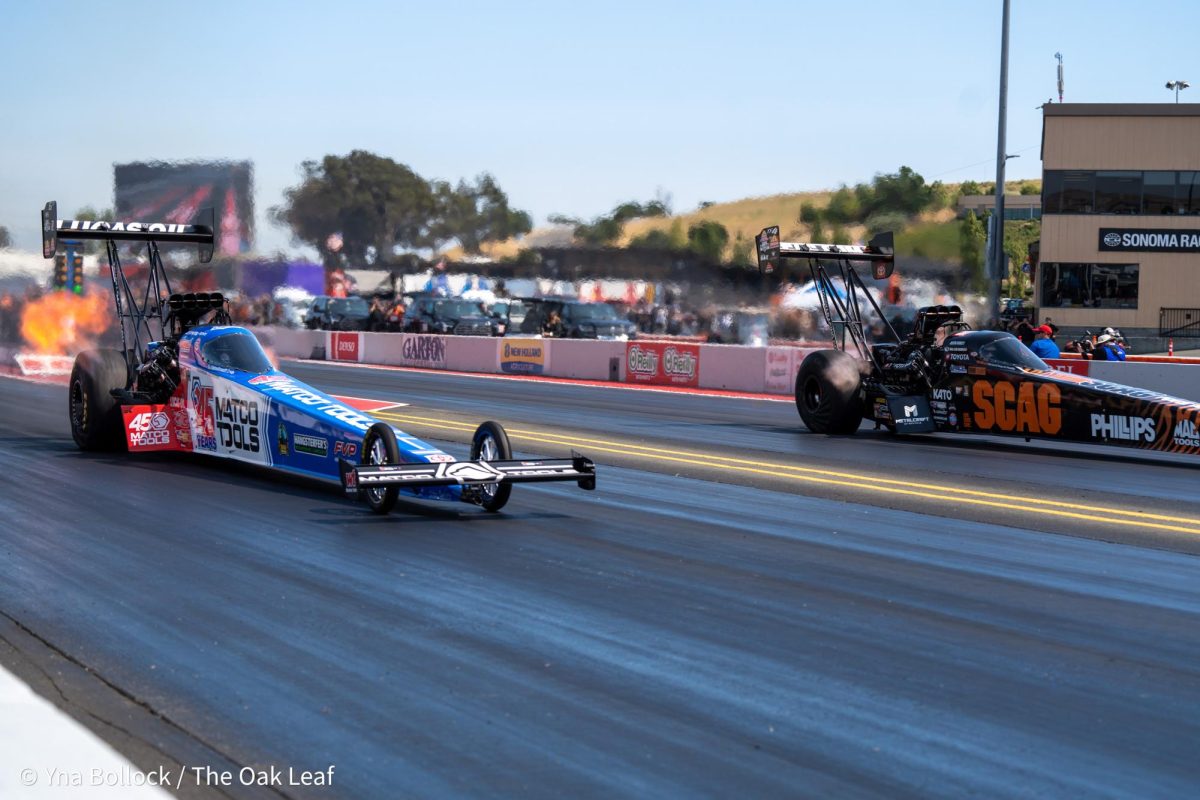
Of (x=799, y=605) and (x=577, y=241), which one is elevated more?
(x=577, y=241)

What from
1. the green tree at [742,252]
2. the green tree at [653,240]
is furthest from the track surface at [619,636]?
the green tree at [653,240]

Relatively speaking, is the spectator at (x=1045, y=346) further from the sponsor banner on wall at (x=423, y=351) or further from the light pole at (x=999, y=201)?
the sponsor banner on wall at (x=423, y=351)

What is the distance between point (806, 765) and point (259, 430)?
328 inches

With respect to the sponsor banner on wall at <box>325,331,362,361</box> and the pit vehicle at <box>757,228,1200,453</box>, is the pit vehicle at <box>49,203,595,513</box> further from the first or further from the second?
the sponsor banner on wall at <box>325,331,362,361</box>

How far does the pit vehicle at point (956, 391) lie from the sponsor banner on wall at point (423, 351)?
1964 centimetres

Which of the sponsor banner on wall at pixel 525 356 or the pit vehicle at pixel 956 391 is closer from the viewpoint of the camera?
the pit vehicle at pixel 956 391

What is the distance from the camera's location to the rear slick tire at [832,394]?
1927 cm

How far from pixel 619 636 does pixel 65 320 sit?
85.0 feet

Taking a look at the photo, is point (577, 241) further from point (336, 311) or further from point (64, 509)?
point (64, 509)

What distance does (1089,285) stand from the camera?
51031 mm

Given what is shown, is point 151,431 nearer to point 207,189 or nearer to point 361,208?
point 207,189

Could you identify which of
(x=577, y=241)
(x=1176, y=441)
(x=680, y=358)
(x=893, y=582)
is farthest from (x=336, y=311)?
(x=893, y=582)

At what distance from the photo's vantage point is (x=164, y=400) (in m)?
14.9

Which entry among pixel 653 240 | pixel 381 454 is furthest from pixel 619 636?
pixel 653 240
